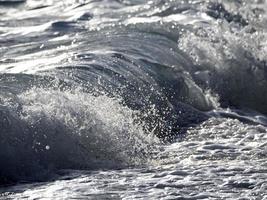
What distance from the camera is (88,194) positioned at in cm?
539

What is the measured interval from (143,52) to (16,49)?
6.71 ft

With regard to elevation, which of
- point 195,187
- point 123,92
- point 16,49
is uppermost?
point 16,49

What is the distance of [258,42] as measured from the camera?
1178cm

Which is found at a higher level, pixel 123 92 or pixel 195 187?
pixel 123 92

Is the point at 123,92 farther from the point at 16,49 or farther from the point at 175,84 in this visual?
the point at 16,49

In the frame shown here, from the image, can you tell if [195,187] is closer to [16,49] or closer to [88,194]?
[88,194]

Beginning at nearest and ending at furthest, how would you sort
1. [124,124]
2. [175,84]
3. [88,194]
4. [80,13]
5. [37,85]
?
[88,194], [124,124], [37,85], [175,84], [80,13]

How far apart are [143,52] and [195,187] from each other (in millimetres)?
5376

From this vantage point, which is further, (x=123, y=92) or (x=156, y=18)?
(x=156, y=18)

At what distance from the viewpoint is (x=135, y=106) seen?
8.26m

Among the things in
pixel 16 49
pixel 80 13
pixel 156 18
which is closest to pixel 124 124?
→ pixel 16 49

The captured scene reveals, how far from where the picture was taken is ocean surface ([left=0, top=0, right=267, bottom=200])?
5758 mm

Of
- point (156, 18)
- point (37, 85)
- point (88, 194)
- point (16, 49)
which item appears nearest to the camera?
point (88, 194)

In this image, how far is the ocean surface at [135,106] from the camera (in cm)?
576
